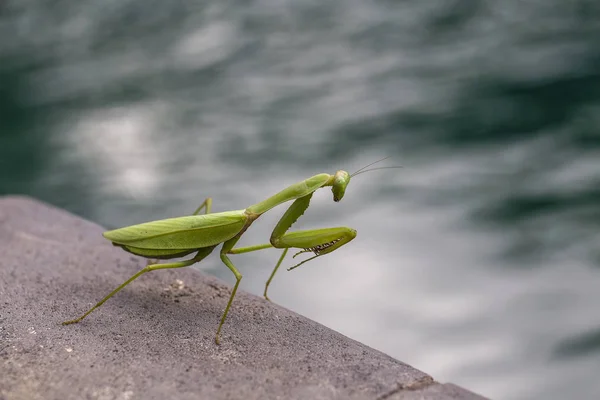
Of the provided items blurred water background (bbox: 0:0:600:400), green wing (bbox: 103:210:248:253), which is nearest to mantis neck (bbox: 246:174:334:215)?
green wing (bbox: 103:210:248:253)

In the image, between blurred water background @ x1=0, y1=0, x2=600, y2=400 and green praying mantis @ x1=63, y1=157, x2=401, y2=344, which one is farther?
blurred water background @ x1=0, y1=0, x2=600, y2=400

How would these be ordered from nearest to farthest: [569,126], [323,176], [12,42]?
[323,176], [569,126], [12,42]

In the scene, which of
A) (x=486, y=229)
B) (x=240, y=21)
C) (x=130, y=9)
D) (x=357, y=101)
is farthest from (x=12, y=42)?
(x=486, y=229)

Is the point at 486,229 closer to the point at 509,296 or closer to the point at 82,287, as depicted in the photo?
the point at 509,296

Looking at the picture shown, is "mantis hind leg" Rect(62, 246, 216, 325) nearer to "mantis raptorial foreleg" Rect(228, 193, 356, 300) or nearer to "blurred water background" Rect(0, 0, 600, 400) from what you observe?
"mantis raptorial foreleg" Rect(228, 193, 356, 300)

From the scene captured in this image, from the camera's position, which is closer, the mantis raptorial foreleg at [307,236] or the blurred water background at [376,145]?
the mantis raptorial foreleg at [307,236]

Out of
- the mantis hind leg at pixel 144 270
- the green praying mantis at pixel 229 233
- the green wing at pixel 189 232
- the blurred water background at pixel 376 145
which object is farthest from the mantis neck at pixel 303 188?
the blurred water background at pixel 376 145

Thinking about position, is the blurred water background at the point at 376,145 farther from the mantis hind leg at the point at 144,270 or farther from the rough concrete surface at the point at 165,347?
the mantis hind leg at the point at 144,270
